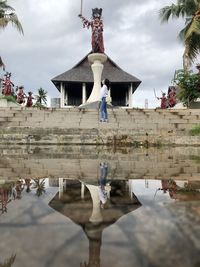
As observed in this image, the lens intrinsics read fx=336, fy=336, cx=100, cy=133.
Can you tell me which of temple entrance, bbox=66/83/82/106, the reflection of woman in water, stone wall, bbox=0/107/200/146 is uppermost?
temple entrance, bbox=66/83/82/106

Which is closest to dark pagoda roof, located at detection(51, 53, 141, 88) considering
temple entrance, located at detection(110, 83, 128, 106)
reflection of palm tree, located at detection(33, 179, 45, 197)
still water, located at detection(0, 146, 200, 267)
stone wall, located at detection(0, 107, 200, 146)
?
temple entrance, located at detection(110, 83, 128, 106)

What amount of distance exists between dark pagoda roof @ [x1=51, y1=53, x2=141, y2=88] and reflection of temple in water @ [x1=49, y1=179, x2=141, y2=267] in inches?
1123

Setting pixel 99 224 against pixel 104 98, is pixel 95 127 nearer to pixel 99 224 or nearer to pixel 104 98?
pixel 104 98

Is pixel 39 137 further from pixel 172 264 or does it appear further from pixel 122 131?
pixel 172 264

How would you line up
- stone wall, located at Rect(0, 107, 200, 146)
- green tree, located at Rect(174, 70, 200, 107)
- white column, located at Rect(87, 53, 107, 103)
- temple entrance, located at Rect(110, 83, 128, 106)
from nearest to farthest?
stone wall, located at Rect(0, 107, 200, 146) → green tree, located at Rect(174, 70, 200, 107) → white column, located at Rect(87, 53, 107, 103) → temple entrance, located at Rect(110, 83, 128, 106)

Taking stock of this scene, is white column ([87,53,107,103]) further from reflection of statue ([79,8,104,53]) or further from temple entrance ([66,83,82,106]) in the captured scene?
temple entrance ([66,83,82,106])

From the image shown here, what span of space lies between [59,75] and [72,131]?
22093 mm

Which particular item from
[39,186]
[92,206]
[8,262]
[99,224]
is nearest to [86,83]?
[39,186]

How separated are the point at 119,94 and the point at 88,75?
4.09 m

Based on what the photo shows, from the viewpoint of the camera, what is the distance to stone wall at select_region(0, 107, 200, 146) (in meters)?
10.6

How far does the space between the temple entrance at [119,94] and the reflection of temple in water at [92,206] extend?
30930 mm

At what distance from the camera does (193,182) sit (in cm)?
345

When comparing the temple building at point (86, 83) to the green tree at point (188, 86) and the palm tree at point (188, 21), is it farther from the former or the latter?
the green tree at point (188, 86)

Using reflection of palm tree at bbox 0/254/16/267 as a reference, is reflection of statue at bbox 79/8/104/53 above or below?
above
